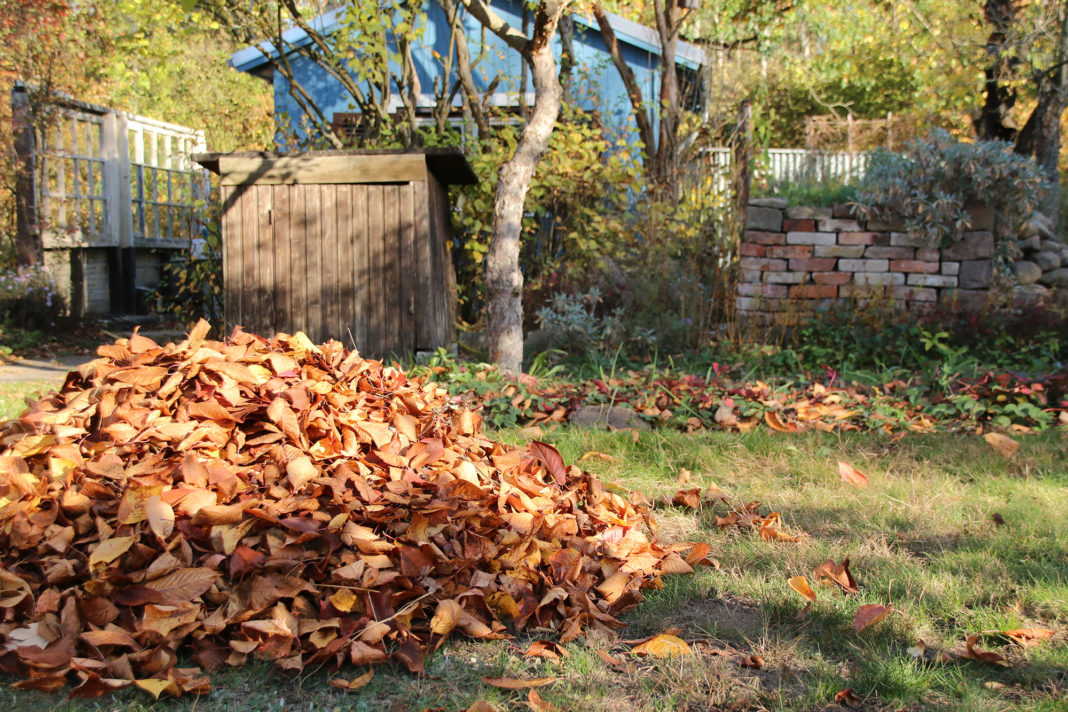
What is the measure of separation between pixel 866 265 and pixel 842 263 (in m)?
0.20

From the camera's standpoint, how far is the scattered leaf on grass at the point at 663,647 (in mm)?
2164

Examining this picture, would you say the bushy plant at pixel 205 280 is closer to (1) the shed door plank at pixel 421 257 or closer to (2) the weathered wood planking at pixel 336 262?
(2) the weathered wood planking at pixel 336 262

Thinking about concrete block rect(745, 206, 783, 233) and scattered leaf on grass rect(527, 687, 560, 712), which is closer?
scattered leaf on grass rect(527, 687, 560, 712)

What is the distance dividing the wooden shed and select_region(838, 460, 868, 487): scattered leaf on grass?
127 inches

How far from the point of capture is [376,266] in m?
6.06

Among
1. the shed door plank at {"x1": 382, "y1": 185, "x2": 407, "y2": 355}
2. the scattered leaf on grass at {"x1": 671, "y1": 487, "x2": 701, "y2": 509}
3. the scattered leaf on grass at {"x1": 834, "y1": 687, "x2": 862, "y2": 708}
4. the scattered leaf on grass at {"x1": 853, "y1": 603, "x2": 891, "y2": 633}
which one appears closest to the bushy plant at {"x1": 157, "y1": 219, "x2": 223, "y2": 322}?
the shed door plank at {"x1": 382, "y1": 185, "x2": 407, "y2": 355}

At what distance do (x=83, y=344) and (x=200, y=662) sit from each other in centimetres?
731

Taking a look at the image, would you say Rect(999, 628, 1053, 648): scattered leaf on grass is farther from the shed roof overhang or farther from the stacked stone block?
the stacked stone block

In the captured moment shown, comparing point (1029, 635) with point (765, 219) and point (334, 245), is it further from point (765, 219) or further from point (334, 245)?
point (765, 219)

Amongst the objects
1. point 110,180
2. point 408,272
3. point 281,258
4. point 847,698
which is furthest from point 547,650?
point 110,180

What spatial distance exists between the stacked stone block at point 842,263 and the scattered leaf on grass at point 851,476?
3.33m

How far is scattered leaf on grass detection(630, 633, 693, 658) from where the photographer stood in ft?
7.10

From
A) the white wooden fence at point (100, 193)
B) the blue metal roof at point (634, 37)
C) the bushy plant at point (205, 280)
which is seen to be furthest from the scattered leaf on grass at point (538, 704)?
the blue metal roof at point (634, 37)

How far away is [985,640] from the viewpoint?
2.27 meters
